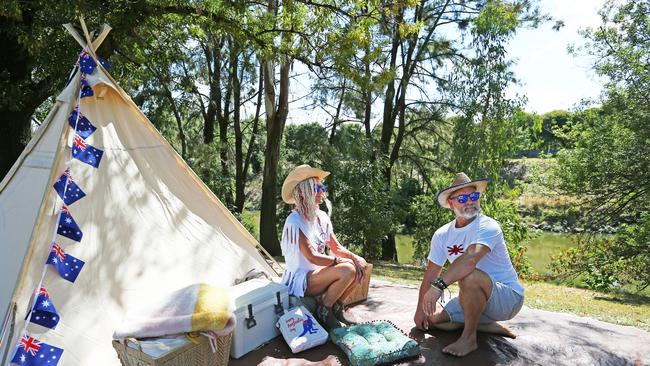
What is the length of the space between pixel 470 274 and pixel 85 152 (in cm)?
303

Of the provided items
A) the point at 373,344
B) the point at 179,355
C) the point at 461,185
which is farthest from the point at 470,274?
the point at 179,355

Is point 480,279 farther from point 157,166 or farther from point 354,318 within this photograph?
point 157,166

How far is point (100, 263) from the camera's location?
11.0ft

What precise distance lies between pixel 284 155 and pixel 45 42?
30.7ft

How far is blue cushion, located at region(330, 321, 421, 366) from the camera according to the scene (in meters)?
3.00

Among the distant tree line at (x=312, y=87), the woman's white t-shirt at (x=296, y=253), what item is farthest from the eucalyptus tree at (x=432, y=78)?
the woman's white t-shirt at (x=296, y=253)

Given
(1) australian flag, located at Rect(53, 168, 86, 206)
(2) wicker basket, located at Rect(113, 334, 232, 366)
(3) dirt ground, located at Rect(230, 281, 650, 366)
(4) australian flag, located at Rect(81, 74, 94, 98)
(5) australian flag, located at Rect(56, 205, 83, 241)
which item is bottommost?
(3) dirt ground, located at Rect(230, 281, 650, 366)

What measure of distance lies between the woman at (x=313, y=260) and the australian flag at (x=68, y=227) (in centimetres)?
152

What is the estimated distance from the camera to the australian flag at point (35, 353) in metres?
2.67

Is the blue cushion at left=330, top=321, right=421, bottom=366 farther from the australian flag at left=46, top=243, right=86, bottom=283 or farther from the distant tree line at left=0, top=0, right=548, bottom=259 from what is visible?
the distant tree line at left=0, top=0, right=548, bottom=259

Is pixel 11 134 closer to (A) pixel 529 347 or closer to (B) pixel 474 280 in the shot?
(B) pixel 474 280

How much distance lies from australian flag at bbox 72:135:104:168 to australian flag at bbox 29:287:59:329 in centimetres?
107

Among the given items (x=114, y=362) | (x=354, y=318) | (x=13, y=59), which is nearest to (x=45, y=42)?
(x=13, y=59)

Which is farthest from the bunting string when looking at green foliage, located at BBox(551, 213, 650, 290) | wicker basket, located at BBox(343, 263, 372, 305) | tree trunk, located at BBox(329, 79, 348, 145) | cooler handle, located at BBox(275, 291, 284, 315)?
green foliage, located at BBox(551, 213, 650, 290)
